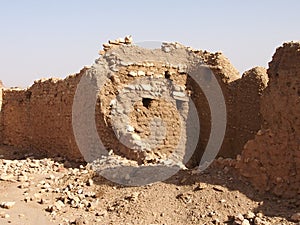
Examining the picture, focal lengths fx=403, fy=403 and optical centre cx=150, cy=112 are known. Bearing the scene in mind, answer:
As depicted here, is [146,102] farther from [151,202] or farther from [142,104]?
[151,202]

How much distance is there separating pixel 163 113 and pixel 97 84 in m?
1.81

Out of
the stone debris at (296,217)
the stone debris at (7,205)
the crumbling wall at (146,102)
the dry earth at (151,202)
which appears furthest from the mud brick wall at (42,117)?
the stone debris at (296,217)

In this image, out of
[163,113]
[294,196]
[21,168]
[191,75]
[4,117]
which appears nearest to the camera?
[294,196]

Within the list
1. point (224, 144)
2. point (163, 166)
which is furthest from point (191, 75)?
point (163, 166)

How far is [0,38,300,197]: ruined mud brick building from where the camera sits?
28.0 feet

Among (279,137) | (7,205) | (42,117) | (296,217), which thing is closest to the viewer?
(296,217)

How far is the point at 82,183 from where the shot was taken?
277 inches

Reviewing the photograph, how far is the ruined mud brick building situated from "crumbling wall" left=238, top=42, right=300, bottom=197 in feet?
6.20

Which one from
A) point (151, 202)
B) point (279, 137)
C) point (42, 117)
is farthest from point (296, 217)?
point (42, 117)

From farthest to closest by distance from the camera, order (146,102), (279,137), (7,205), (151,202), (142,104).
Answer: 1. (146,102)
2. (142,104)
3. (7,205)
4. (151,202)
5. (279,137)

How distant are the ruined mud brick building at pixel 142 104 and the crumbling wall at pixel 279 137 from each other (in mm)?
1889

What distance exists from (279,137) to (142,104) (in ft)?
12.5

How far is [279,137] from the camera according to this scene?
19.2ft

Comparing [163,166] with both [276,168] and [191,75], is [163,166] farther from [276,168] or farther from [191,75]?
[191,75]
